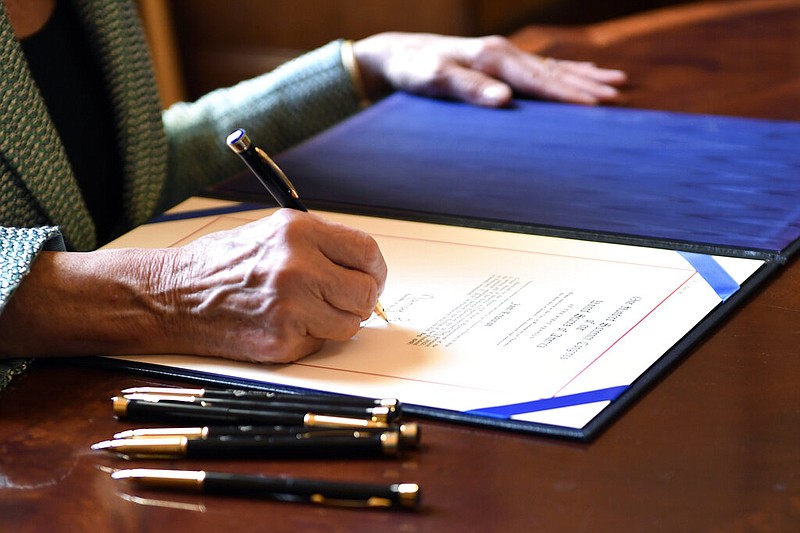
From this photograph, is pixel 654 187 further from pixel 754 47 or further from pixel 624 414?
pixel 754 47

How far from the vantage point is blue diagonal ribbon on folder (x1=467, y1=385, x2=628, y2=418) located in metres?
0.70

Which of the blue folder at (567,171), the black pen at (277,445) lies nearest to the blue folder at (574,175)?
Result: the blue folder at (567,171)

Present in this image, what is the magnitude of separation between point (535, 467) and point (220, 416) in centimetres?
21

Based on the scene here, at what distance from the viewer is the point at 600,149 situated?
1.25m

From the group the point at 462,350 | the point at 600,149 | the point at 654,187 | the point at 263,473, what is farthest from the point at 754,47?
the point at 263,473

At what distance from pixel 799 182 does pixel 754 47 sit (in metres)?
0.65

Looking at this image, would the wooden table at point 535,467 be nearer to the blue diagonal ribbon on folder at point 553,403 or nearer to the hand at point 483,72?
the blue diagonal ribbon on folder at point 553,403

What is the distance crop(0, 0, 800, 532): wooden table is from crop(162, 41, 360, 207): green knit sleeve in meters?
0.74

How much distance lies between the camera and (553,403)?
2.31 feet

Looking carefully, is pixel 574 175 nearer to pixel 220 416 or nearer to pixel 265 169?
pixel 265 169

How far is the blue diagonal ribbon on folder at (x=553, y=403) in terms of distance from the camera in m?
0.70

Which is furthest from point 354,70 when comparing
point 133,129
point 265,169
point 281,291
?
point 281,291

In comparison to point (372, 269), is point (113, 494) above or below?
below

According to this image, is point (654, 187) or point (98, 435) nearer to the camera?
point (98, 435)
